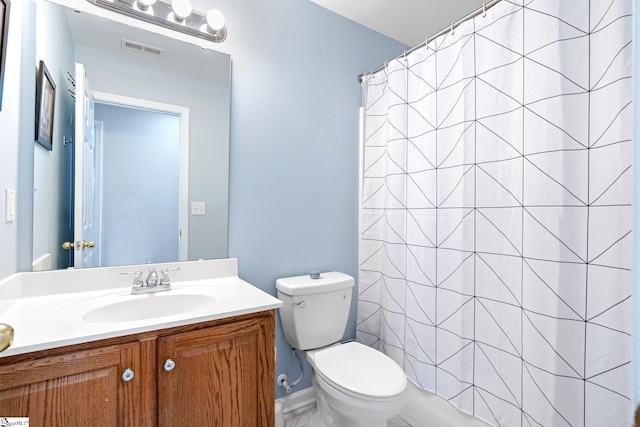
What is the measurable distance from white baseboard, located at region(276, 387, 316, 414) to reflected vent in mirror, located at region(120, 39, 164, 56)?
6.07 ft

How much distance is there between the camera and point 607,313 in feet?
3.24

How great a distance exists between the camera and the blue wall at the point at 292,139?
1.60 m

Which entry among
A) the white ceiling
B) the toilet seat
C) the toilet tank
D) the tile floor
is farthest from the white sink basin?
the white ceiling

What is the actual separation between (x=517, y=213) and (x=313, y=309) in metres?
1.03

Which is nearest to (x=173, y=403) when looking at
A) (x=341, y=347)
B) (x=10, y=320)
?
(x=10, y=320)

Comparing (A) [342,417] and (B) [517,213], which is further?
(A) [342,417]

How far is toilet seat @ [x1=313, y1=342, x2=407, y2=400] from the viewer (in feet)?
4.05

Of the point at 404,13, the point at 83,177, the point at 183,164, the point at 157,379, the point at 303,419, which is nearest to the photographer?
the point at 157,379

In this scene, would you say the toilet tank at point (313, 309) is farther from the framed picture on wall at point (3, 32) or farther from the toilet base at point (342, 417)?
the framed picture on wall at point (3, 32)

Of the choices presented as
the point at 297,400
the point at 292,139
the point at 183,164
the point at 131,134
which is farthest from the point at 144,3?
the point at 297,400

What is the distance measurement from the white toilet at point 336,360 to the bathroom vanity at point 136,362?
1.04 feet

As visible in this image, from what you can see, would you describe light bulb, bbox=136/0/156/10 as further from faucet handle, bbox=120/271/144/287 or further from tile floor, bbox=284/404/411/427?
tile floor, bbox=284/404/411/427

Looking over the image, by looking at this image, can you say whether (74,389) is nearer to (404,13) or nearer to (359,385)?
(359,385)

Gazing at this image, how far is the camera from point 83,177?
1.28 m
